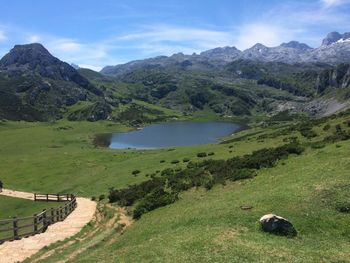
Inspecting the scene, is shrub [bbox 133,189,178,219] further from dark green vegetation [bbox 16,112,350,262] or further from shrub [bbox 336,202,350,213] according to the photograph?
shrub [bbox 336,202,350,213]

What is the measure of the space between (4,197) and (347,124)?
54.3m

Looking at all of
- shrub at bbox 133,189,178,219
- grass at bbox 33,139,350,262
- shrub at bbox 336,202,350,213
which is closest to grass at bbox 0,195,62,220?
shrub at bbox 133,189,178,219

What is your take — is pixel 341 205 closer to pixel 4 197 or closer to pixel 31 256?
pixel 31 256

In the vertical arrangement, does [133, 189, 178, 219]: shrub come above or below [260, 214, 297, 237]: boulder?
below

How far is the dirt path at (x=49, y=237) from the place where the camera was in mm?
32531

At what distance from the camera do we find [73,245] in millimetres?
34938

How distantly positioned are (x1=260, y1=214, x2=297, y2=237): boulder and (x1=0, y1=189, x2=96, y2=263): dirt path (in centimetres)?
1809

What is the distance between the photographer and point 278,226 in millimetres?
27312

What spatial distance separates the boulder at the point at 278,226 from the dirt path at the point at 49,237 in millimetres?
18093

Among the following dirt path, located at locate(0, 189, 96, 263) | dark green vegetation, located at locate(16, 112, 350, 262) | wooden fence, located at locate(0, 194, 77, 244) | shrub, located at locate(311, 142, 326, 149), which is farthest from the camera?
shrub, located at locate(311, 142, 326, 149)

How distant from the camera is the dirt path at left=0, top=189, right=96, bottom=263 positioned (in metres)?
32.5

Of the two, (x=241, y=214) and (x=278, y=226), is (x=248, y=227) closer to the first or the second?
(x=278, y=226)

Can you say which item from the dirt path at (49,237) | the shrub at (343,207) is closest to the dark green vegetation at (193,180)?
the dirt path at (49,237)

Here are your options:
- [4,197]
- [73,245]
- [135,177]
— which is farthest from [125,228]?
[4,197]
